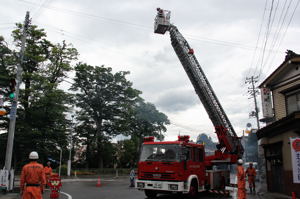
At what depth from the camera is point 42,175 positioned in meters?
7.48

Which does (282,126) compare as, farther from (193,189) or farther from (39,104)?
(39,104)

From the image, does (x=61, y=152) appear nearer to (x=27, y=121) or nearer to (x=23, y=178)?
(x=27, y=121)

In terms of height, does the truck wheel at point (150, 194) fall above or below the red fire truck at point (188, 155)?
below

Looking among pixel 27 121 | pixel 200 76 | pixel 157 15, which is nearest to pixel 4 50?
pixel 27 121

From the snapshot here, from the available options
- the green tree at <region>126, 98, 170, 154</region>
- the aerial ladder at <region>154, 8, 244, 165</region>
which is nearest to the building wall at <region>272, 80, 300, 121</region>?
the aerial ladder at <region>154, 8, 244, 165</region>

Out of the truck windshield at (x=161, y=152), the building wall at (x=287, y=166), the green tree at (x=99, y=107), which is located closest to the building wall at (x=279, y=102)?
the building wall at (x=287, y=166)

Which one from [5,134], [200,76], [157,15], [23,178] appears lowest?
[23,178]

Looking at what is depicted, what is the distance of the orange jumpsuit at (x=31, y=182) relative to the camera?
7.27 m

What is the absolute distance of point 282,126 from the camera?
→ 14.9 m

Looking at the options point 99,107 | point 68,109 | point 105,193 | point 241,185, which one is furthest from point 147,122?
point 241,185

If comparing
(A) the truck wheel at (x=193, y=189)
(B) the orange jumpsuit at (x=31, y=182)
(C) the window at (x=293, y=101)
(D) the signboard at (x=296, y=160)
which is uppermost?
(C) the window at (x=293, y=101)

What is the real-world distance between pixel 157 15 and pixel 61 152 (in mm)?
24059

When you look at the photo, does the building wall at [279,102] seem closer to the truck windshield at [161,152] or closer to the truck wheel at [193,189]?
the truck wheel at [193,189]

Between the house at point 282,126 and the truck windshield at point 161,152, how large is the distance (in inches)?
244
